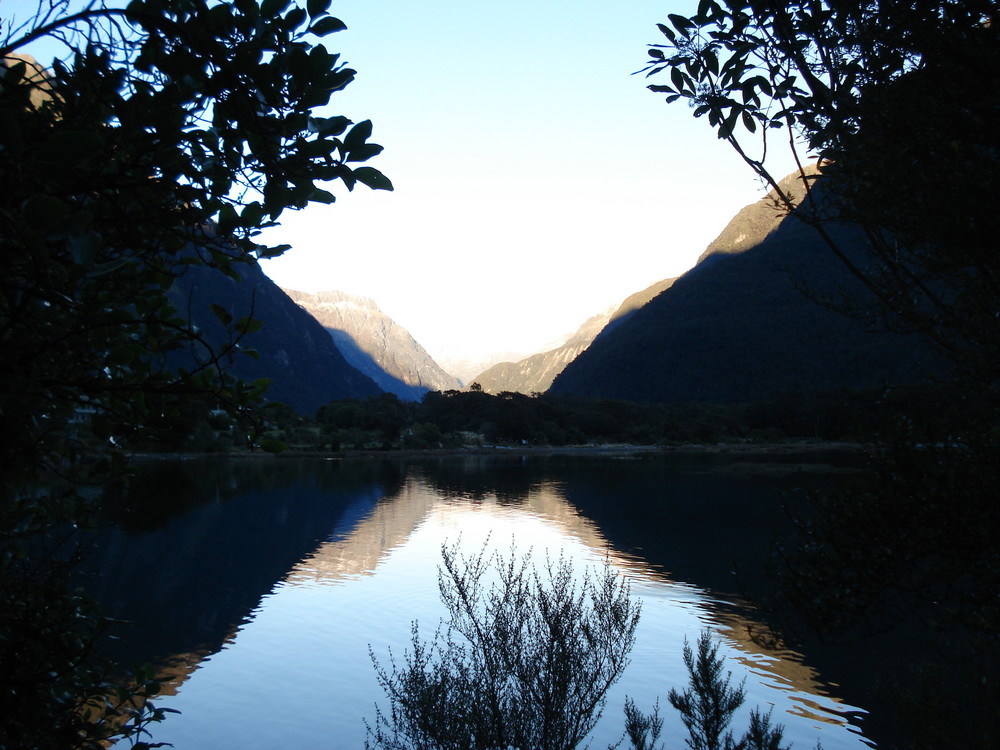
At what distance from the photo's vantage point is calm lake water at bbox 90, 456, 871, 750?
11977mm

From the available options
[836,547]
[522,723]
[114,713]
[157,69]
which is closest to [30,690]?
[114,713]

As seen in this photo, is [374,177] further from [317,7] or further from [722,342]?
[722,342]

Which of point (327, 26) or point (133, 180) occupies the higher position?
point (327, 26)

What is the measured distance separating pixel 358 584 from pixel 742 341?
4391 inches

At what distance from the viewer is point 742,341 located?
122 metres

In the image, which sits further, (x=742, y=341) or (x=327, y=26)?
(x=742, y=341)

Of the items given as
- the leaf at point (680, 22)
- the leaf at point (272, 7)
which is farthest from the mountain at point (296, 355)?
the leaf at point (272, 7)

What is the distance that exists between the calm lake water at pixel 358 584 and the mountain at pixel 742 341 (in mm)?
64327

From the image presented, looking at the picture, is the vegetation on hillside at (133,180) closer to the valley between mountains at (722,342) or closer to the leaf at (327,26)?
the leaf at (327,26)

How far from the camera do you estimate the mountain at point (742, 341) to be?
103188 mm

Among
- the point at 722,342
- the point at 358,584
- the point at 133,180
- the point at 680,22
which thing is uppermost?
the point at 722,342

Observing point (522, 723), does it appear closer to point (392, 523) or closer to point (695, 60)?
point (695, 60)

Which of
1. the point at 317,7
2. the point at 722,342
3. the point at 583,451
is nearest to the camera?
the point at 317,7

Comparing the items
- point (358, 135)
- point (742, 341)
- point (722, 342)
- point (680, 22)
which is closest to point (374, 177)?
point (358, 135)
